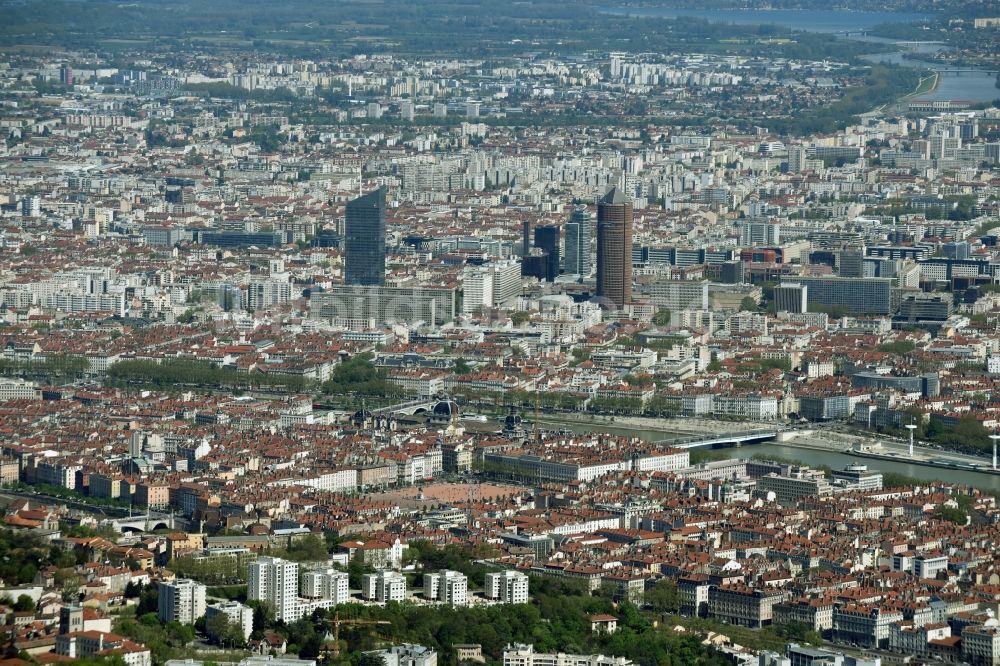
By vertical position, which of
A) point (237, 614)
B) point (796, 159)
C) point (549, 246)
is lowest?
point (237, 614)

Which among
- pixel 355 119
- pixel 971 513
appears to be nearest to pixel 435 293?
pixel 971 513

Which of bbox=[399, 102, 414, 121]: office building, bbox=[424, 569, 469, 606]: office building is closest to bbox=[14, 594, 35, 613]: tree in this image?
bbox=[424, 569, 469, 606]: office building

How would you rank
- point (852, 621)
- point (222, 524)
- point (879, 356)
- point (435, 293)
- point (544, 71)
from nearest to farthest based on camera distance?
point (852, 621), point (222, 524), point (879, 356), point (435, 293), point (544, 71)

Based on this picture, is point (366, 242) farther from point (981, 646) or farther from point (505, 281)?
point (981, 646)

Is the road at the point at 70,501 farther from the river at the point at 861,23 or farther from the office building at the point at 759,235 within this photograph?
the river at the point at 861,23

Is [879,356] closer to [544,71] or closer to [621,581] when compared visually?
[621,581]

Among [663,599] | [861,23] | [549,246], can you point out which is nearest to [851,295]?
[549,246]

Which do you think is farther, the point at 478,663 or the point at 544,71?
the point at 544,71
